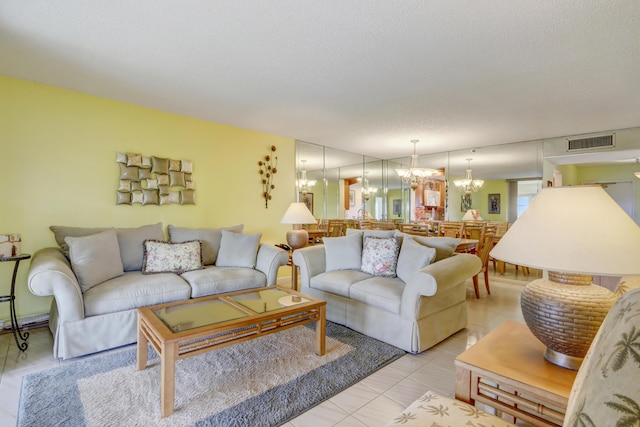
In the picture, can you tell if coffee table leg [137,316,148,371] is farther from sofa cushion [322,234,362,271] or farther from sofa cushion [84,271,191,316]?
sofa cushion [322,234,362,271]

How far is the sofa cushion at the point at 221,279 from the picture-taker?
9.32 ft

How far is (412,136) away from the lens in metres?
4.81

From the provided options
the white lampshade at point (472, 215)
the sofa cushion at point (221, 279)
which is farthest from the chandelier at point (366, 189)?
the sofa cushion at point (221, 279)

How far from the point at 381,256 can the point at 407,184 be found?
428 centimetres

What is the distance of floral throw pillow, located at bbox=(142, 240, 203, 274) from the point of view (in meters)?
3.03

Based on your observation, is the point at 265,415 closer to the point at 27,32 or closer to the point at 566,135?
the point at 27,32

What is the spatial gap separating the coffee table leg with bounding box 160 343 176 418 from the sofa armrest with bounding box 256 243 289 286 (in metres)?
1.60

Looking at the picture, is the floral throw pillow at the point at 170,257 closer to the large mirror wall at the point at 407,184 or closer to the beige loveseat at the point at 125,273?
the beige loveseat at the point at 125,273

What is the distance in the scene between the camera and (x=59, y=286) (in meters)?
2.22

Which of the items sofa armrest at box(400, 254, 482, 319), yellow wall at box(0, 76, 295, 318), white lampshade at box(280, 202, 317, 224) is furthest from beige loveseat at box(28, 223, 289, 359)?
sofa armrest at box(400, 254, 482, 319)

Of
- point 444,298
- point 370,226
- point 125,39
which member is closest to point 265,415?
point 444,298

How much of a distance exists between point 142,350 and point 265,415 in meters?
1.03

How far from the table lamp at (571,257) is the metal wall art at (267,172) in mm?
3786

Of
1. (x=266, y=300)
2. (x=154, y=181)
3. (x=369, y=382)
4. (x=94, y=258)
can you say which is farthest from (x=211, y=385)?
(x=154, y=181)
